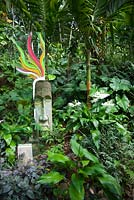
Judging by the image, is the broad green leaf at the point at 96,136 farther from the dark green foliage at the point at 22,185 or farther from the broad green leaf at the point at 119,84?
the broad green leaf at the point at 119,84

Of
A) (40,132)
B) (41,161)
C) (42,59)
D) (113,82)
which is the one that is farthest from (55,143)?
(113,82)

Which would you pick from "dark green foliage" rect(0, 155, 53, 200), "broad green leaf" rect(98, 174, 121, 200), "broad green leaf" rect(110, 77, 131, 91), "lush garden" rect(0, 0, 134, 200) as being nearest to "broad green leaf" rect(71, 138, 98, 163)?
"lush garden" rect(0, 0, 134, 200)

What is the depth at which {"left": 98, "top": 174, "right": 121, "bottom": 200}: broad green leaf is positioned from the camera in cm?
277

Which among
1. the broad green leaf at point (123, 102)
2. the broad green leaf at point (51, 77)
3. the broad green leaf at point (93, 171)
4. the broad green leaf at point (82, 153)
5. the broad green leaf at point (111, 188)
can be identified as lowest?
the broad green leaf at point (111, 188)

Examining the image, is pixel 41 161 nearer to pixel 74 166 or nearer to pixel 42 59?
pixel 74 166

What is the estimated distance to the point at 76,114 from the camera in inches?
147

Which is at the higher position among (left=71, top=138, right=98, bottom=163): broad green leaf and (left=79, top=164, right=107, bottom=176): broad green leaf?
(left=71, top=138, right=98, bottom=163): broad green leaf

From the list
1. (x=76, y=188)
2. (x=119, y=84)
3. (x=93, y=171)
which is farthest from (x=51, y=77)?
(x=76, y=188)

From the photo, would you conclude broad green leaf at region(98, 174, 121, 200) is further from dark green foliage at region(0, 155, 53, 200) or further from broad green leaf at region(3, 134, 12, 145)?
broad green leaf at region(3, 134, 12, 145)

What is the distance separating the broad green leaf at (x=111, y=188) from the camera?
2.77m

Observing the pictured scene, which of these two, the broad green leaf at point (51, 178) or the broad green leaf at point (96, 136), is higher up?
the broad green leaf at point (96, 136)

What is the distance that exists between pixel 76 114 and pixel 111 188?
1163 mm

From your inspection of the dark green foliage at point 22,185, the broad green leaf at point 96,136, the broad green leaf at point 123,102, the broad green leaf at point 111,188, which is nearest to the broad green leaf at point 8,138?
the dark green foliage at point 22,185

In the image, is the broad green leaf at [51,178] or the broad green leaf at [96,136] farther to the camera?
the broad green leaf at [96,136]
